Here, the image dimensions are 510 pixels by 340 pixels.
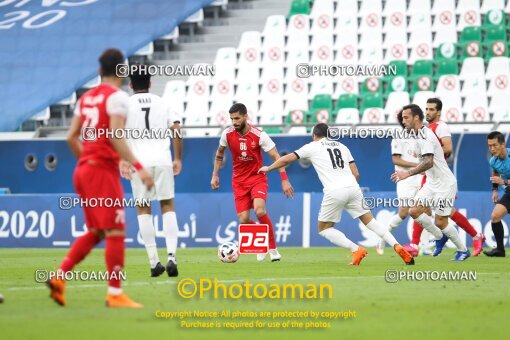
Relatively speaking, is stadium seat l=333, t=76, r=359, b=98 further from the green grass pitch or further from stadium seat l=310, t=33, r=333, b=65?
the green grass pitch

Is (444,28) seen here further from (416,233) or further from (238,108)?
(238,108)

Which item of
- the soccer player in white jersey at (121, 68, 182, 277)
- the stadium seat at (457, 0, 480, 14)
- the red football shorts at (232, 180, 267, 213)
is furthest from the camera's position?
the stadium seat at (457, 0, 480, 14)

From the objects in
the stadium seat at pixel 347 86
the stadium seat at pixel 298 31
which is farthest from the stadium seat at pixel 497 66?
the stadium seat at pixel 298 31

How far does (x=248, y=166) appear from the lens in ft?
48.3

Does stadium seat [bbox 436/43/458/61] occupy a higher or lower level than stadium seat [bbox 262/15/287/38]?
lower

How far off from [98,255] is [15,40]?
11858 millimetres

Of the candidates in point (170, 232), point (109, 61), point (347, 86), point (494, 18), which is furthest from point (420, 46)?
point (109, 61)

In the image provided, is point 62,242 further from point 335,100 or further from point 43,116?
point 335,100

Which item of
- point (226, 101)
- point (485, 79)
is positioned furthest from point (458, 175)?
point (226, 101)

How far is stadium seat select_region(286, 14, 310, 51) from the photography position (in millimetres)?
25406

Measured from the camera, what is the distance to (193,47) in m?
27.0

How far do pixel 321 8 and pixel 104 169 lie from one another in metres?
18.8

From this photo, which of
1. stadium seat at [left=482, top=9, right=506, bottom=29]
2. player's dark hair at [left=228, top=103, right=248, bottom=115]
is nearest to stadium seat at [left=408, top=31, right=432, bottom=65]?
stadium seat at [left=482, top=9, right=506, bottom=29]

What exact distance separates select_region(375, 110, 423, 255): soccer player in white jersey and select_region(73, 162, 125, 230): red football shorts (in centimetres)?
801
